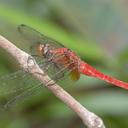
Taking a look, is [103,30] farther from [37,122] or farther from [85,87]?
[37,122]

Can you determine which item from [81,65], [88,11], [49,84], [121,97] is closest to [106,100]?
[121,97]

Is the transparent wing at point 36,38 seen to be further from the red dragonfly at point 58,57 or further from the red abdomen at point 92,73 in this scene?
the red abdomen at point 92,73

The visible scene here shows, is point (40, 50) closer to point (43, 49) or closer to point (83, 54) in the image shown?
point (43, 49)

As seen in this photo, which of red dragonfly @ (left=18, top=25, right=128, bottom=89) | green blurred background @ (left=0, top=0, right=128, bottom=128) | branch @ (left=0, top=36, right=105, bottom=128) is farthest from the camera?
green blurred background @ (left=0, top=0, right=128, bottom=128)

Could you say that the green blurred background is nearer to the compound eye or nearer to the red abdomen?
the red abdomen

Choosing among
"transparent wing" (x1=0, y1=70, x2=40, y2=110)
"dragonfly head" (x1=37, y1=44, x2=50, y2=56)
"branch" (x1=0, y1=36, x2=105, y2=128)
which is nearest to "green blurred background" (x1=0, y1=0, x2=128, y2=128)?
"dragonfly head" (x1=37, y1=44, x2=50, y2=56)

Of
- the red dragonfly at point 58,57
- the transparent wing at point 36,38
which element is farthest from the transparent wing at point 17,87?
the transparent wing at point 36,38
